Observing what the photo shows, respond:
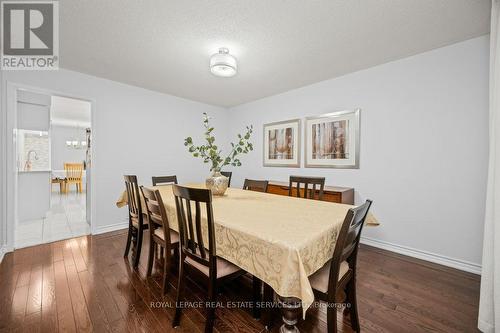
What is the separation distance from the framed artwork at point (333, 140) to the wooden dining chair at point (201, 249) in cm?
237

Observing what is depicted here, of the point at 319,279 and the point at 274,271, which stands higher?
the point at 274,271

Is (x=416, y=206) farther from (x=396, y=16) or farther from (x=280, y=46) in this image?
(x=280, y=46)

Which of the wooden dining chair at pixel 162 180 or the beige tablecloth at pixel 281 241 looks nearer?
the beige tablecloth at pixel 281 241

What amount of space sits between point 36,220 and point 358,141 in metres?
5.61

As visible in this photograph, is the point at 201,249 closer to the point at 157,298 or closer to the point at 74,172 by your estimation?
the point at 157,298

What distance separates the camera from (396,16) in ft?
5.94

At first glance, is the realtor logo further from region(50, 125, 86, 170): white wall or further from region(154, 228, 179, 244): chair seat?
region(50, 125, 86, 170): white wall

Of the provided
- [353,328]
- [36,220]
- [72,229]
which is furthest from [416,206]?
[36,220]

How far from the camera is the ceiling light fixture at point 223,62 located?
2.22m

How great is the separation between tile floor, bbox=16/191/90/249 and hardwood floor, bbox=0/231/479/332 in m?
0.55

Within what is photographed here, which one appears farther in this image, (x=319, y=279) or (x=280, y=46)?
(x=280, y=46)

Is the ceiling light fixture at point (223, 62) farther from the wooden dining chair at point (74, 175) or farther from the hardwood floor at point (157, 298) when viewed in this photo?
the wooden dining chair at point (74, 175)

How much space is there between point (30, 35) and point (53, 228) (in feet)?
9.33

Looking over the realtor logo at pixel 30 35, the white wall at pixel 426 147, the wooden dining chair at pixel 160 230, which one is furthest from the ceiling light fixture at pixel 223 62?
the white wall at pixel 426 147
